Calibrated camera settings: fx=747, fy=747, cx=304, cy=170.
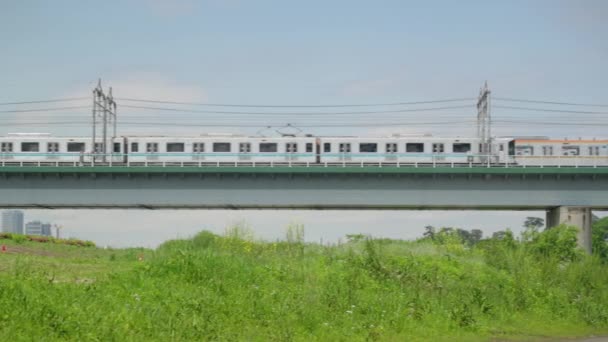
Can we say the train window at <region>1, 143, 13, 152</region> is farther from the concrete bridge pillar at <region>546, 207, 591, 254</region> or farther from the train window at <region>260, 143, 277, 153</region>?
the concrete bridge pillar at <region>546, 207, 591, 254</region>

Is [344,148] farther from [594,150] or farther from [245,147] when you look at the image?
[594,150]

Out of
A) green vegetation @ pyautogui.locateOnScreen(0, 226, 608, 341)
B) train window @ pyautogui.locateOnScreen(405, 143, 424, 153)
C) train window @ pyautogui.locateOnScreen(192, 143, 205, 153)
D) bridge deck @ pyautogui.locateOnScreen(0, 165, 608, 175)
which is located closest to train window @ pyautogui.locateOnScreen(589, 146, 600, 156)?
bridge deck @ pyautogui.locateOnScreen(0, 165, 608, 175)

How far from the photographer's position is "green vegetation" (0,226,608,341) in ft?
43.3

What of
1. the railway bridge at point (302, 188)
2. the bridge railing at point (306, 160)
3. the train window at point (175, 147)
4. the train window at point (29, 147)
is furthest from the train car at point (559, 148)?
the train window at point (29, 147)

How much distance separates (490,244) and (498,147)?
30.8 meters

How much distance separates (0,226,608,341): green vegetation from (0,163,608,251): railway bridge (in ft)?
89.7

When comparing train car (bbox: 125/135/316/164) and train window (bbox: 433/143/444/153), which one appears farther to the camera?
train window (bbox: 433/143/444/153)

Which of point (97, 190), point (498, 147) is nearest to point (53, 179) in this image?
point (97, 190)

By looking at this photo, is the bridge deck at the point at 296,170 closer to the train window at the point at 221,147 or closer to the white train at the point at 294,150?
the white train at the point at 294,150

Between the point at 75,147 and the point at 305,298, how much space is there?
1747 inches

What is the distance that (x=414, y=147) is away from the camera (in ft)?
182

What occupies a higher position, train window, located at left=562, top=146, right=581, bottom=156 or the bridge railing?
train window, located at left=562, top=146, right=581, bottom=156

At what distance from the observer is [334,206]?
52.7 m

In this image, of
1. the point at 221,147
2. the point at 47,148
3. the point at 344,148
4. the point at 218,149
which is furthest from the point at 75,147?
the point at 344,148
